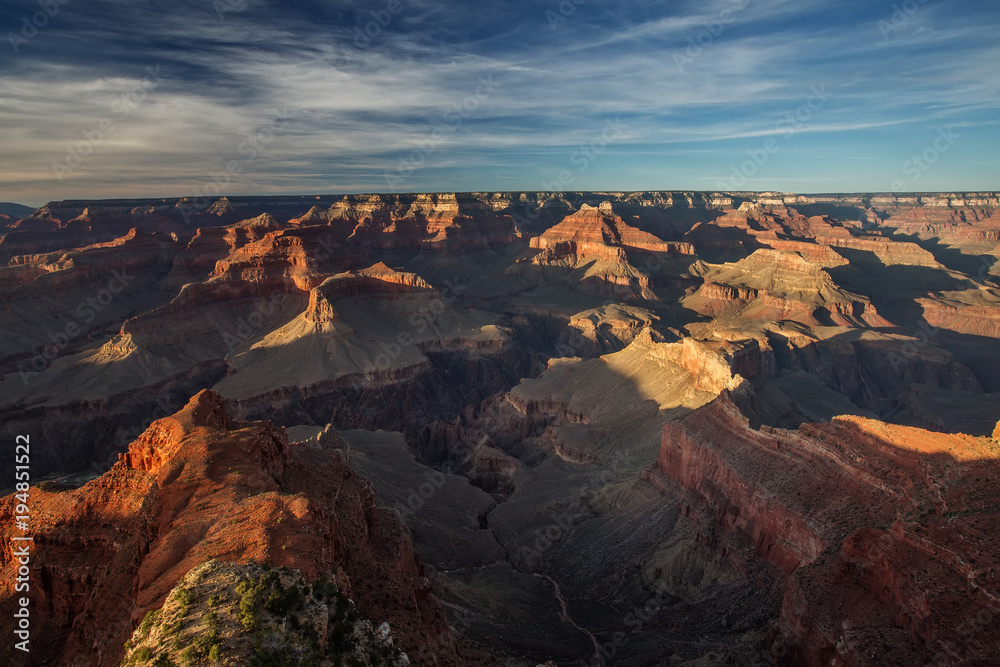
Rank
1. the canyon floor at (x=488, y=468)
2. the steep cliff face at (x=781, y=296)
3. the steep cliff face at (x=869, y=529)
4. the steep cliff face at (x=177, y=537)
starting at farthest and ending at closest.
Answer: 1. the steep cliff face at (x=781, y=296)
2. the steep cliff face at (x=869, y=529)
3. the canyon floor at (x=488, y=468)
4. the steep cliff face at (x=177, y=537)

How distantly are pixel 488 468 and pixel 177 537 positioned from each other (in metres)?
50.7

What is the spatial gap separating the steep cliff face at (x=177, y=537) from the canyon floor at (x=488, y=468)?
5.5 inches

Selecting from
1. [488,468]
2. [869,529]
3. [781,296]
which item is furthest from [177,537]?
[781,296]

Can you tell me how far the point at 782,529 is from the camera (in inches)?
1448

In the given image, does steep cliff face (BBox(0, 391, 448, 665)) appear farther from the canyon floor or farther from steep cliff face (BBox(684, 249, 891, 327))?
steep cliff face (BBox(684, 249, 891, 327))

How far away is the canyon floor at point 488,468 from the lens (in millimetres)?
21172

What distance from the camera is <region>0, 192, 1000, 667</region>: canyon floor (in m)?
21.2

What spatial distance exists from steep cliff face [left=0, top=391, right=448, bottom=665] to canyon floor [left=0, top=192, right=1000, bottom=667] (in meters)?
0.14

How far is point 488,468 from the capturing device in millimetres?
68938

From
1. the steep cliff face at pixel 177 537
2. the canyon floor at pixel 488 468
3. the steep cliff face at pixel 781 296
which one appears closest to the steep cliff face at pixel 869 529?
the canyon floor at pixel 488 468

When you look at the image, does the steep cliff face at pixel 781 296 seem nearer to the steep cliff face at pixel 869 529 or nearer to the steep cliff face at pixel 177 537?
the steep cliff face at pixel 869 529

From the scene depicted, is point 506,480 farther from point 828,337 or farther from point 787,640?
point 828,337

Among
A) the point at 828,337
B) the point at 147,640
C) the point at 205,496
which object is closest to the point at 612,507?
the point at 205,496

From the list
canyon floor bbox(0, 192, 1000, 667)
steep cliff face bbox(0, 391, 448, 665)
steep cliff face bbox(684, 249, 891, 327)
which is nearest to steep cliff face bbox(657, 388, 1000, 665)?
canyon floor bbox(0, 192, 1000, 667)
